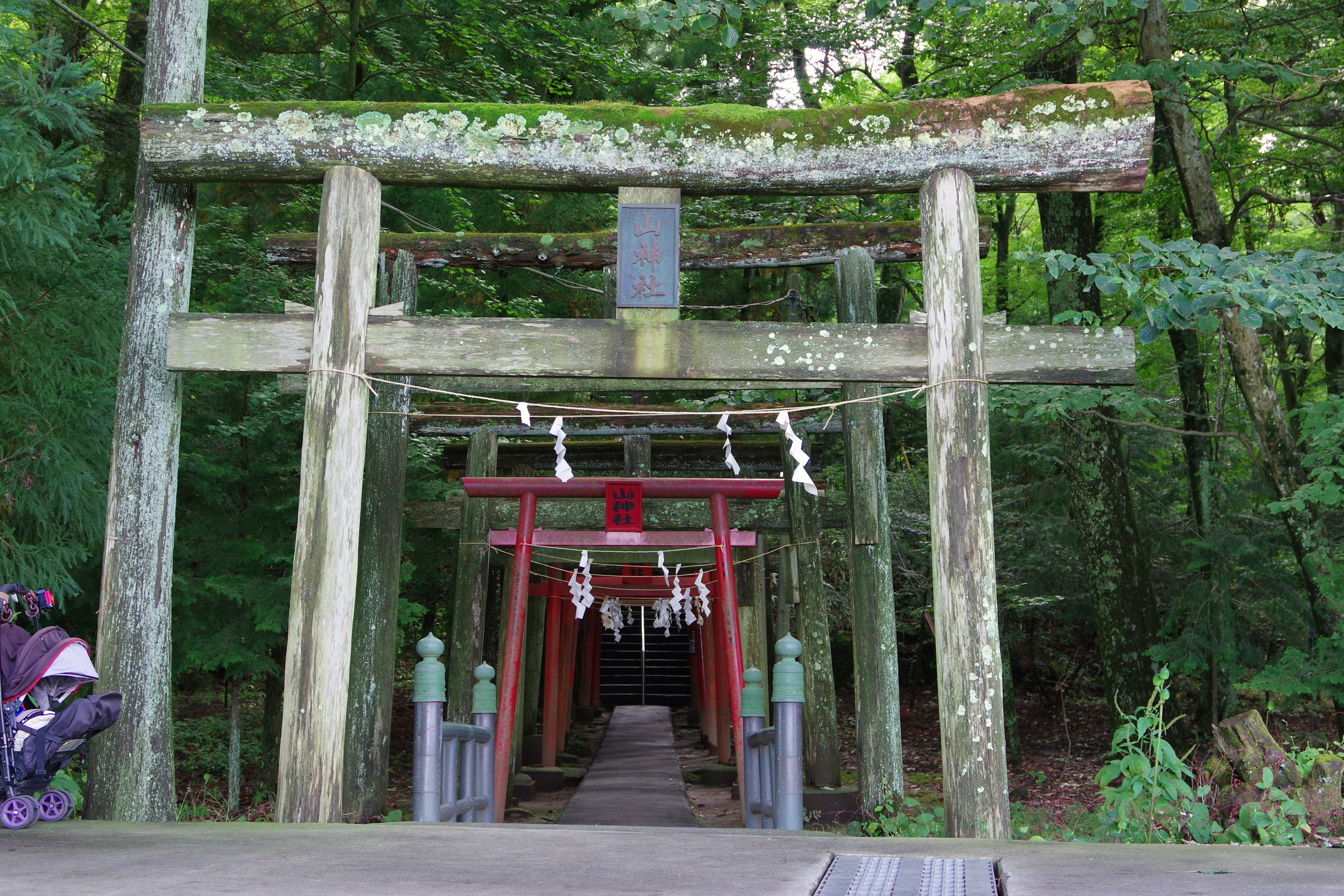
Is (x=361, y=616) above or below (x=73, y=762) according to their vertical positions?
above

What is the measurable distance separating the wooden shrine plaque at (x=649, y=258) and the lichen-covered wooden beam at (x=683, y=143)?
6.9 inches

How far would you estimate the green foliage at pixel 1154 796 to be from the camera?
199 inches

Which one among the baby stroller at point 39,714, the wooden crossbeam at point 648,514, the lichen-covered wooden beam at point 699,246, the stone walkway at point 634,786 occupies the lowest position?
the stone walkway at point 634,786

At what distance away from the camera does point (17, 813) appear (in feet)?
15.2

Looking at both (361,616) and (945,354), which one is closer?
(945,354)

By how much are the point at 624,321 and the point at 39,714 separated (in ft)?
10.4

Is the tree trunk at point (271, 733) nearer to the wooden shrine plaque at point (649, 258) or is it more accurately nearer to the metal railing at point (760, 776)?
the metal railing at point (760, 776)

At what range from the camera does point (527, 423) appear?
20.9ft

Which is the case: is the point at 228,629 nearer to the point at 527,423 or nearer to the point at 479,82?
the point at 527,423

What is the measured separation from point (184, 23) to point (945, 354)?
4.83 metres

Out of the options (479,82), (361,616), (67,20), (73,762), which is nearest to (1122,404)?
(361,616)

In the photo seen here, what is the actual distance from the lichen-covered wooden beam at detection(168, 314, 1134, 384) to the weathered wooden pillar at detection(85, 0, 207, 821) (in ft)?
1.91

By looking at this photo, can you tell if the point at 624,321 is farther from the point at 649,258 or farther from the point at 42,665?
the point at 42,665

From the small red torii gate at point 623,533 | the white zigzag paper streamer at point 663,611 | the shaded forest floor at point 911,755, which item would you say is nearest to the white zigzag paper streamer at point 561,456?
the small red torii gate at point 623,533
